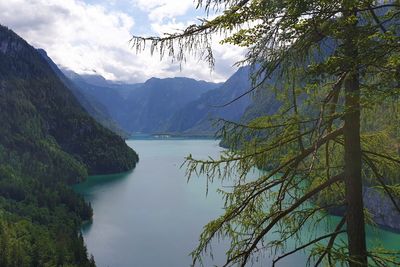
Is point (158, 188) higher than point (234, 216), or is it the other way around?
point (234, 216)

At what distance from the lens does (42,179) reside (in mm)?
126000

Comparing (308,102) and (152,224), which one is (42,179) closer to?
(152,224)

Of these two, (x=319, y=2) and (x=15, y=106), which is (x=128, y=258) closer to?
(x=319, y=2)

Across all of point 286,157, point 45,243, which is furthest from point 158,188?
point 286,157

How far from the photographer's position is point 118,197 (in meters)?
99.6

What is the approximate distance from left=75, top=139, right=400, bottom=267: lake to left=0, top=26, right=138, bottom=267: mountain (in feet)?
12.4

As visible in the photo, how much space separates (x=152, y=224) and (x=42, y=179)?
2654 inches

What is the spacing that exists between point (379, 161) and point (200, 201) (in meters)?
80.2

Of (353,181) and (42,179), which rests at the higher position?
(353,181)

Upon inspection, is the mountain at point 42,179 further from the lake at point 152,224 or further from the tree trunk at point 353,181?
the tree trunk at point 353,181

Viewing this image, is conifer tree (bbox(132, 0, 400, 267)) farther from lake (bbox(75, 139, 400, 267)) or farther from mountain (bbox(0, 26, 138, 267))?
mountain (bbox(0, 26, 138, 267))

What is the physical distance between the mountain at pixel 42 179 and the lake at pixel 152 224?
3788 millimetres

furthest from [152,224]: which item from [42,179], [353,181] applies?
[42,179]

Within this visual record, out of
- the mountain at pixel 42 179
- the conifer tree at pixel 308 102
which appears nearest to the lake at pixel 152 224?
the mountain at pixel 42 179
